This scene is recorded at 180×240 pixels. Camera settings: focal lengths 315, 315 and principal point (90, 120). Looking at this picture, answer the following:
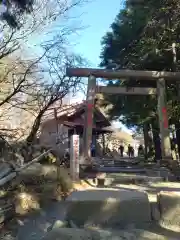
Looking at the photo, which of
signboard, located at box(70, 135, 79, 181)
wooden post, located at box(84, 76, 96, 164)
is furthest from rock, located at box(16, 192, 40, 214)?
wooden post, located at box(84, 76, 96, 164)

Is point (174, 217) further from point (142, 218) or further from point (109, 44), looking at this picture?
point (109, 44)

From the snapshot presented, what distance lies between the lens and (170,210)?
5434 millimetres

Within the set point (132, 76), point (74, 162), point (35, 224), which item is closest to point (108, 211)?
point (35, 224)

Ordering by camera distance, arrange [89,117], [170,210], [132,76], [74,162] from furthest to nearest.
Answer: [132,76]
[89,117]
[74,162]
[170,210]

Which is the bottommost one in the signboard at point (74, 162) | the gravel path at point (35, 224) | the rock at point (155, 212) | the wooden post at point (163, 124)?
the gravel path at point (35, 224)

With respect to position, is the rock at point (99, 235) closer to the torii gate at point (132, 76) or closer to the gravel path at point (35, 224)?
the gravel path at point (35, 224)

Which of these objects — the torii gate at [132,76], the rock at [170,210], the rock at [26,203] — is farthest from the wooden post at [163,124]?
the rock at [170,210]

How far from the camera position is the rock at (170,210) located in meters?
5.39

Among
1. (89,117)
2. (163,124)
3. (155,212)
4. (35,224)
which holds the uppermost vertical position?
(89,117)

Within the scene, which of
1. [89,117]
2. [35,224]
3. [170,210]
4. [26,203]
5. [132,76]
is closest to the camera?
[170,210]

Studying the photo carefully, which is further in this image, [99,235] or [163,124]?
[163,124]

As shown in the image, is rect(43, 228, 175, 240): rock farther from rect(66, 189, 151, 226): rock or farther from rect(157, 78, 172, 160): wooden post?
rect(157, 78, 172, 160): wooden post

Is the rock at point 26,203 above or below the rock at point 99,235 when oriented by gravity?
above

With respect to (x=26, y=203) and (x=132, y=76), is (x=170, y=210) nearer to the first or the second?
(x=26, y=203)
